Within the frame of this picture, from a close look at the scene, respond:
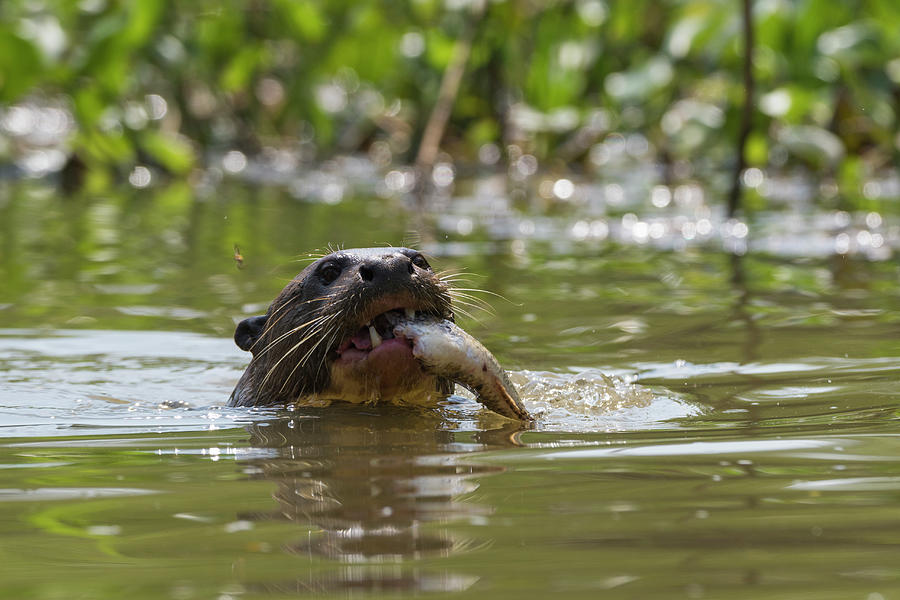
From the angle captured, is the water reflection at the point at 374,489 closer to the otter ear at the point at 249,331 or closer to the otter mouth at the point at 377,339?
the otter mouth at the point at 377,339

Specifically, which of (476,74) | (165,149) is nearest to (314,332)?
(165,149)

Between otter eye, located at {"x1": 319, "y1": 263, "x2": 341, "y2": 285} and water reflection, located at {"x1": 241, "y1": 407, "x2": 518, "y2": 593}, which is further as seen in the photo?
otter eye, located at {"x1": 319, "y1": 263, "x2": 341, "y2": 285}

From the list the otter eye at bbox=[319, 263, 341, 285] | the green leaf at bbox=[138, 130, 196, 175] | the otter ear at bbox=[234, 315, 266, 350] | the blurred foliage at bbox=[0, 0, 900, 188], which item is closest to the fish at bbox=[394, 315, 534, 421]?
the otter eye at bbox=[319, 263, 341, 285]

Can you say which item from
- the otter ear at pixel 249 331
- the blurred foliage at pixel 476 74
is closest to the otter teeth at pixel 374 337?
the otter ear at pixel 249 331

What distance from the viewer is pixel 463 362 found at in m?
3.64

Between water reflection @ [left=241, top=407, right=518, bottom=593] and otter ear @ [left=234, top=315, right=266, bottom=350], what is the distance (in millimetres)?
725

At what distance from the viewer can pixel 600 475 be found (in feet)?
9.53

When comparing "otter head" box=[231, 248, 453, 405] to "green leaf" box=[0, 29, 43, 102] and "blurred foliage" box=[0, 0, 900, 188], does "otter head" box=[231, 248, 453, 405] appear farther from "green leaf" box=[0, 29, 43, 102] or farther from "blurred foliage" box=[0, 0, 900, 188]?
"green leaf" box=[0, 29, 43, 102]

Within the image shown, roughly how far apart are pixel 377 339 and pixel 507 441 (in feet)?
2.14

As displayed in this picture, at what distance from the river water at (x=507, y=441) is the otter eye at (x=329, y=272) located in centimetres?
38

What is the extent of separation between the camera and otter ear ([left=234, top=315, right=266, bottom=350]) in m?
4.72

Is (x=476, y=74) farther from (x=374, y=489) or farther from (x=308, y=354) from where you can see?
(x=374, y=489)

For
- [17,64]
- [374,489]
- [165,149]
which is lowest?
[374,489]

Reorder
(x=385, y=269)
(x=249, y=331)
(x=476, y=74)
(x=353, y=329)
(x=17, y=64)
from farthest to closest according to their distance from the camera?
(x=476, y=74)
(x=17, y=64)
(x=249, y=331)
(x=353, y=329)
(x=385, y=269)
